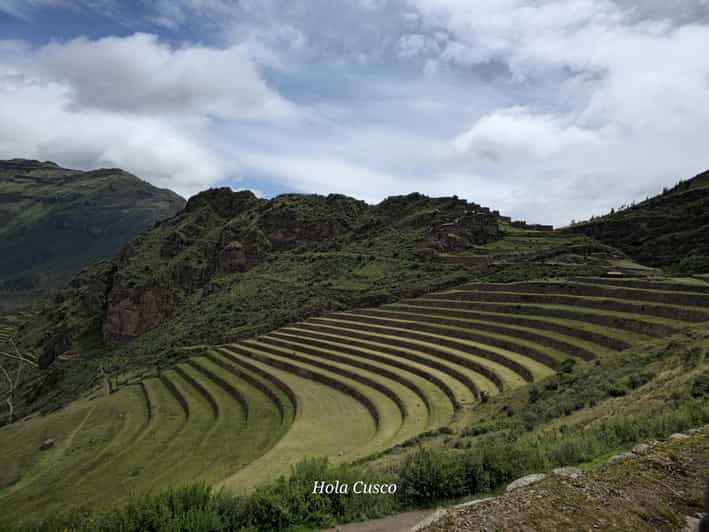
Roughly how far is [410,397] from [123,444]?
1760cm

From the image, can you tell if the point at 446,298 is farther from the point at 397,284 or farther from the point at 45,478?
the point at 45,478

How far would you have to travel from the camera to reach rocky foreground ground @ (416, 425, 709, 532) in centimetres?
492

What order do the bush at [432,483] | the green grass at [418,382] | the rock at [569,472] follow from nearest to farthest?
1. the rock at [569,472]
2. the bush at [432,483]
3. the green grass at [418,382]

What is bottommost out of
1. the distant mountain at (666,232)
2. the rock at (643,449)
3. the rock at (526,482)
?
the rock at (526,482)

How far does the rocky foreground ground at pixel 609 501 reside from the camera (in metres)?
4.92

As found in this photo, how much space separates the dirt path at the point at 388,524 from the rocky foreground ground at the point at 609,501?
1.43 metres

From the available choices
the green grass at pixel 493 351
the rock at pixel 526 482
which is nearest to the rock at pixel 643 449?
the rock at pixel 526 482

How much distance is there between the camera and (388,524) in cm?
676

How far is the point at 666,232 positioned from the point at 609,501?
63.8 meters

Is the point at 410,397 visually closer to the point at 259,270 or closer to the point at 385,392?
the point at 385,392

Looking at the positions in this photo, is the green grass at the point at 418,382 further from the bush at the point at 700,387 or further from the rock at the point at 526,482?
the rock at the point at 526,482

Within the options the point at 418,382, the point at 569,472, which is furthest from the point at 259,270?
the point at 569,472

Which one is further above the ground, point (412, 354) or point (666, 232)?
point (666, 232)

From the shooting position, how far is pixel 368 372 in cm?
2448
